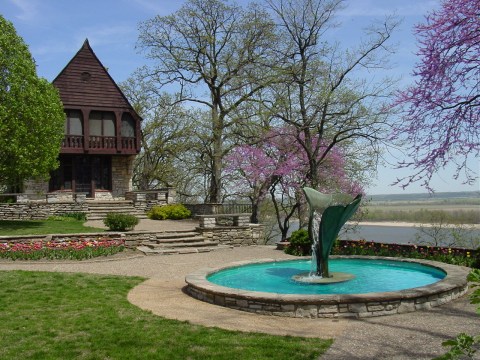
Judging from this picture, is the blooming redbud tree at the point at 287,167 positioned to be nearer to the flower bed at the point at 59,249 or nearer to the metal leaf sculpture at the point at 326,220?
the flower bed at the point at 59,249

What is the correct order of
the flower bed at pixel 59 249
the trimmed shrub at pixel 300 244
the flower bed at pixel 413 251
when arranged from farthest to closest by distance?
the trimmed shrub at pixel 300 244 → the flower bed at pixel 59 249 → the flower bed at pixel 413 251

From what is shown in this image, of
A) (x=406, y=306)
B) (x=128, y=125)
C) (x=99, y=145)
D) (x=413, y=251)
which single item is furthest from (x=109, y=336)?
(x=128, y=125)

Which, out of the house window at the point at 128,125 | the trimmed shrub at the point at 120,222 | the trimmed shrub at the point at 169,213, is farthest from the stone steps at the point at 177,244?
the house window at the point at 128,125

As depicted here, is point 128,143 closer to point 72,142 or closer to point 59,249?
point 72,142

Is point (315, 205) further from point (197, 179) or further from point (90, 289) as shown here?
point (197, 179)

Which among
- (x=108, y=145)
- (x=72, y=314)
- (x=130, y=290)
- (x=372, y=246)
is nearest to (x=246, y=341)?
(x=72, y=314)

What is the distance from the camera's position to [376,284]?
1066 centimetres

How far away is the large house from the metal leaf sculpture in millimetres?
22464

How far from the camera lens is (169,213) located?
26.8 meters

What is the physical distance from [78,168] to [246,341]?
27.4m

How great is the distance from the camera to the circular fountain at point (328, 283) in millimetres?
8188

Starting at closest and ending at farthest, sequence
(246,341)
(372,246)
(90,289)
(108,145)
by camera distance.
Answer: (246,341) → (90,289) → (372,246) → (108,145)

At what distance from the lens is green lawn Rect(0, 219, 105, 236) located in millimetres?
19750

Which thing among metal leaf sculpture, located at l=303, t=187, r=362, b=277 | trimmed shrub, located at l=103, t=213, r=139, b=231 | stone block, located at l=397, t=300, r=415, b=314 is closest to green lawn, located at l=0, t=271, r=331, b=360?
stone block, located at l=397, t=300, r=415, b=314
